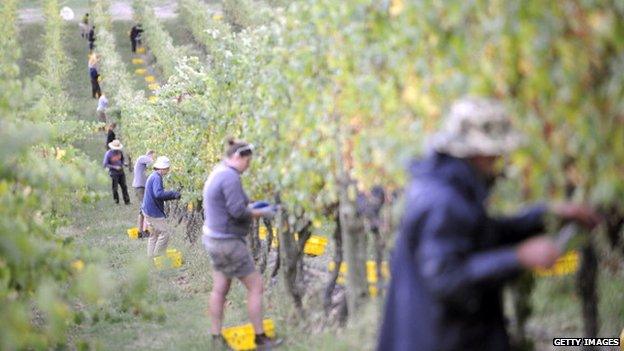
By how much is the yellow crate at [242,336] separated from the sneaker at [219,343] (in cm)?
3

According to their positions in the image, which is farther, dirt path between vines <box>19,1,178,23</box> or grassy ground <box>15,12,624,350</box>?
dirt path between vines <box>19,1,178,23</box>

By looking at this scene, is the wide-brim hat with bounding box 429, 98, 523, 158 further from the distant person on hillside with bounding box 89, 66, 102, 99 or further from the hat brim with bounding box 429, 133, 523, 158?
the distant person on hillside with bounding box 89, 66, 102, 99

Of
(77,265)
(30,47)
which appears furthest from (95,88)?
(77,265)

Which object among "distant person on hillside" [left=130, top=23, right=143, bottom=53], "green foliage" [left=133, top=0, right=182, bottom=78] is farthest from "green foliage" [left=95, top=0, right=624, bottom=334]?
"distant person on hillside" [left=130, top=23, right=143, bottom=53]

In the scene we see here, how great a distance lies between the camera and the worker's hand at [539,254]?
4004 millimetres

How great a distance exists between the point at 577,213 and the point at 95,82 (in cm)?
3259

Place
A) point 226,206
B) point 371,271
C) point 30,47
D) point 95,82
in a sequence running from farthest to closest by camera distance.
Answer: point 30,47 → point 95,82 → point 371,271 → point 226,206

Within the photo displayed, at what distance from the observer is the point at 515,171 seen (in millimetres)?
4543

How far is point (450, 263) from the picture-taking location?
410 cm

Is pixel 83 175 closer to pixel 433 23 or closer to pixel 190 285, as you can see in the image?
pixel 433 23

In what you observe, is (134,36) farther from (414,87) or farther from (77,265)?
(414,87)

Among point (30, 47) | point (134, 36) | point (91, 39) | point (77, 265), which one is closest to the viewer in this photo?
point (77, 265)

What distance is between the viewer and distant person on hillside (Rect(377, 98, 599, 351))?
410 centimetres

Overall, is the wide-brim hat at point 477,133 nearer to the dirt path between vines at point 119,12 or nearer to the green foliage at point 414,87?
the green foliage at point 414,87
